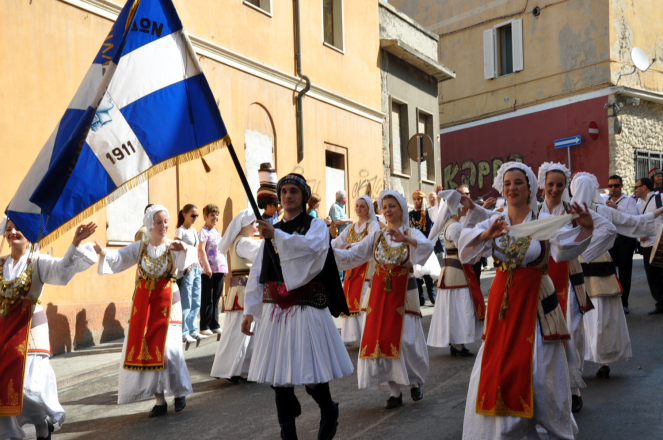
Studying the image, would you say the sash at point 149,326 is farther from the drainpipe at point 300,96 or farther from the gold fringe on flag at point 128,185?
the drainpipe at point 300,96

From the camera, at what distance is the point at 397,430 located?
17.7 feet

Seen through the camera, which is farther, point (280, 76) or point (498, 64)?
point (498, 64)

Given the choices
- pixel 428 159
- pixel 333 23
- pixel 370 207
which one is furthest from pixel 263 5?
pixel 428 159

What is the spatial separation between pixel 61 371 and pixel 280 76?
27.2 ft

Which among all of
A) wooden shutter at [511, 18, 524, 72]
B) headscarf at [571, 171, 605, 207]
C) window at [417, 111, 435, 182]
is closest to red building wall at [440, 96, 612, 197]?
wooden shutter at [511, 18, 524, 72]

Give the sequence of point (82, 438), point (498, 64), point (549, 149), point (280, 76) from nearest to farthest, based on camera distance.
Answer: point (82, 438), point (280, 76), point (549, 149), point (498, 64)

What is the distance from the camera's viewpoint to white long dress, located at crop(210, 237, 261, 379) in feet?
24.9

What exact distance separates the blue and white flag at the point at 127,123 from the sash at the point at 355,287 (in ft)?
16.5

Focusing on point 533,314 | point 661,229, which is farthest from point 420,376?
point 661,229

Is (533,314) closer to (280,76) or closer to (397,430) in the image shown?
(397,430)

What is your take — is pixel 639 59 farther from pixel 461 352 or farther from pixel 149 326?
pixel 149 326

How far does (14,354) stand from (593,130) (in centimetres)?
2205

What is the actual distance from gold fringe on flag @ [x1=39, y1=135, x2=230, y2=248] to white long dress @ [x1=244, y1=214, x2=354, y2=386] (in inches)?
28.7

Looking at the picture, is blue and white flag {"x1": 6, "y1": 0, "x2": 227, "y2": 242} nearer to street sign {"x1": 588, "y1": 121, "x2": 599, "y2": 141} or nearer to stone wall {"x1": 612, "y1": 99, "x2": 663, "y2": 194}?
stone wall {"x1": 612, "y1": 99, "x2": 663, "y2": 194}
